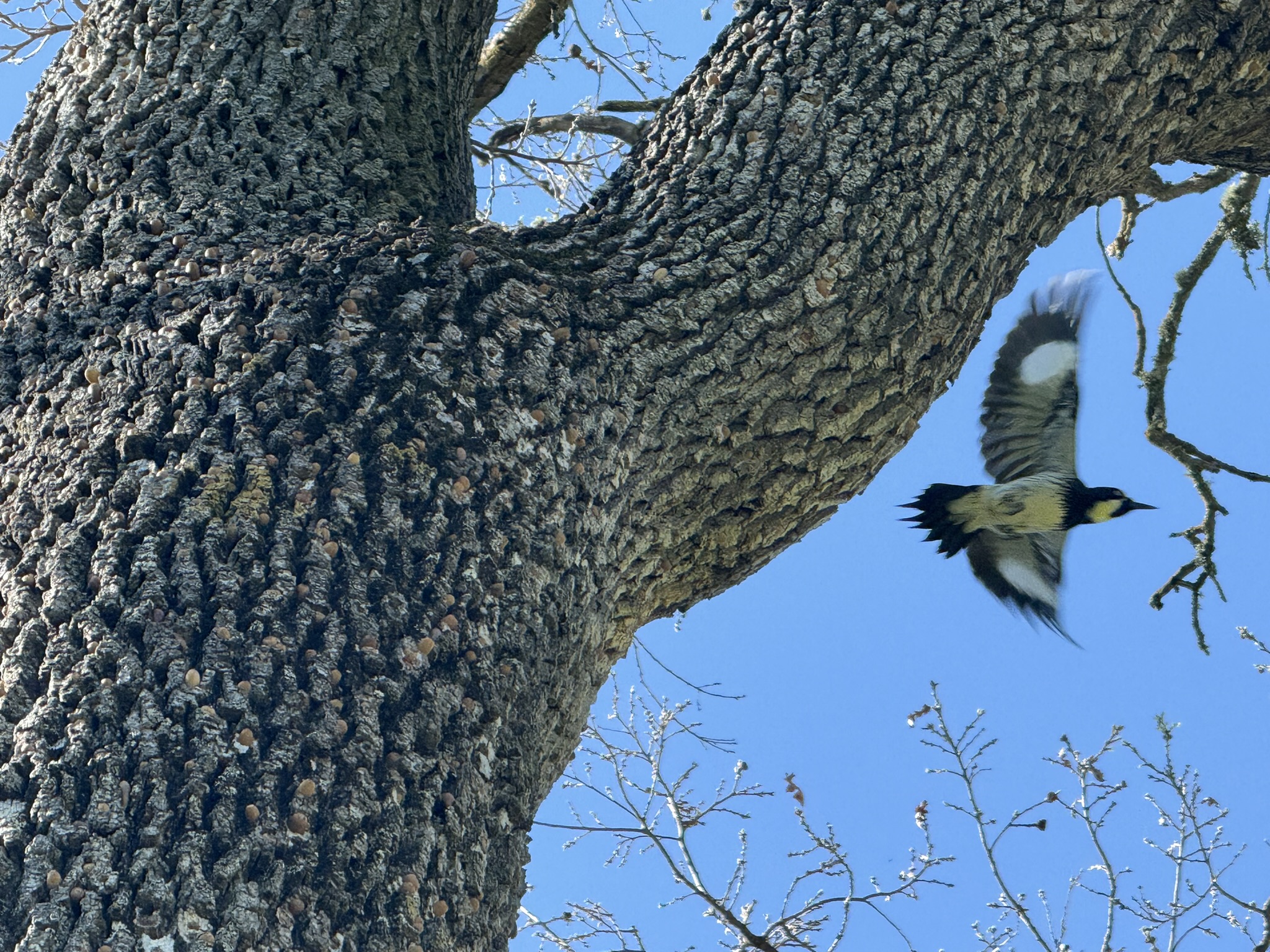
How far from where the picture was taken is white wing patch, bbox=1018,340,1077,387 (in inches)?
102

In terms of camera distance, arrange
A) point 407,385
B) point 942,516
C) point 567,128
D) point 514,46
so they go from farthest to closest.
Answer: point 567,128
point 514,46
point 942,516
point 407,385

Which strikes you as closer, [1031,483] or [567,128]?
[1031,483]

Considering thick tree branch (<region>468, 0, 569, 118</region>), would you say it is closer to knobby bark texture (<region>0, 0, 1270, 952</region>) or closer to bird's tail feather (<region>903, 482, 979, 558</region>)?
knobby bark texture (<region>0, 0, 1270, 952</region>)

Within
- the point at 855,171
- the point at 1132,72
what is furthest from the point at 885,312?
the point at 1132,72

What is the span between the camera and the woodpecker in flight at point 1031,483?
247 cm

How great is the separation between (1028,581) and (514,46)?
2094 mm

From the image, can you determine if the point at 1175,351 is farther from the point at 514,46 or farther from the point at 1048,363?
the point at 514,46

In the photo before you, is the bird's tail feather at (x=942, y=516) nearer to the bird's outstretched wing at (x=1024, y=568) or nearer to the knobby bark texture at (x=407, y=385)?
the bird's outstretched wing at (x=1024, y=568)

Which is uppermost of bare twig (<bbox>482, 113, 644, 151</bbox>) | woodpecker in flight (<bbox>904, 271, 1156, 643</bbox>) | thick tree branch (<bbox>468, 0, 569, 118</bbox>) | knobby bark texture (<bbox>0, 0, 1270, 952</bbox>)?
bare twig (<bbox>482, 113, 644, 151</bbox>)

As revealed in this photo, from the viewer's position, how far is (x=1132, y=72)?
1.98 metres

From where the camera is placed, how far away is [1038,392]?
2623 mm

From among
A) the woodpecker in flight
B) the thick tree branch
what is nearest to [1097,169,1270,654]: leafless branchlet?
the woodpecker in flight

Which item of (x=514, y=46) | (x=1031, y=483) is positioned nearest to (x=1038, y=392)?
(x=1031, y=483)

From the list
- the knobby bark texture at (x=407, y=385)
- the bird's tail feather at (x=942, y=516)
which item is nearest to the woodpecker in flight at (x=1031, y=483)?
the bird's tail feather at (x=942, y=516)
